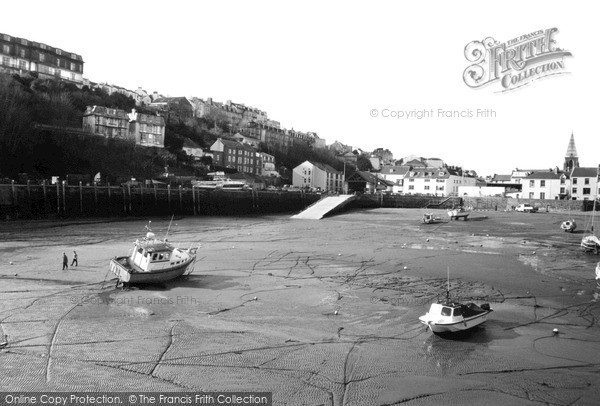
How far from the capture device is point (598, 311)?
17328 mm

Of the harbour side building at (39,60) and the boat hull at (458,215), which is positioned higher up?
the harbour side building at (39,60)

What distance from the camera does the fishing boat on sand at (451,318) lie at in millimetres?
14297

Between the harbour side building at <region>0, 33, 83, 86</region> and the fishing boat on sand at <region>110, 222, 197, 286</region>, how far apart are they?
8215 cm

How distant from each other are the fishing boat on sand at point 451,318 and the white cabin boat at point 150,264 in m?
10.8

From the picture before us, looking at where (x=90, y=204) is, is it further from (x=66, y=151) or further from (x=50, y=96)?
(x=50, y=96)

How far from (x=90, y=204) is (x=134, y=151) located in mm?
28649

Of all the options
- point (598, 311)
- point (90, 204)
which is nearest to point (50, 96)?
point (90, 204)

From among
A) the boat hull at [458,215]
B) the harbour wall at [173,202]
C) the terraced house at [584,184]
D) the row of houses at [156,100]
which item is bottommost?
the boat hull at [458,215]

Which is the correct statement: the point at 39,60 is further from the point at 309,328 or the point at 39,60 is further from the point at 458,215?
the point at 309,328

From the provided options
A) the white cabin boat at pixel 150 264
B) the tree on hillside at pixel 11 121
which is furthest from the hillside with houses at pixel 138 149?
the white cabin boat at pixel 150 264

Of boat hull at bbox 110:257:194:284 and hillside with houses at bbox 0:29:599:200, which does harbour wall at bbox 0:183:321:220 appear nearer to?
hillside with houses at bbox 0:29:599:200

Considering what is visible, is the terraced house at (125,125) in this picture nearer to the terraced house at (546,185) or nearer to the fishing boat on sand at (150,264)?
the terraced house at (546,185)

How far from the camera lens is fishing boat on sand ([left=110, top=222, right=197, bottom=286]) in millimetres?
20062

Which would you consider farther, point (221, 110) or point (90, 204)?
point (221, 110)
